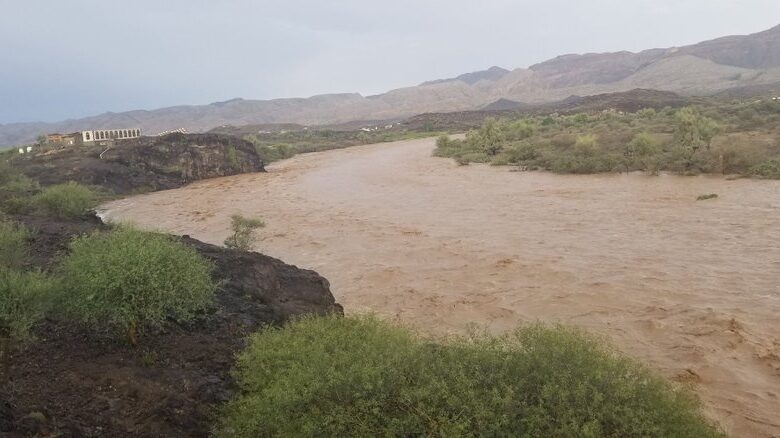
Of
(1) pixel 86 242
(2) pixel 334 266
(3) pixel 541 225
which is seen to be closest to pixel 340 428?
(1) pixel 86 242

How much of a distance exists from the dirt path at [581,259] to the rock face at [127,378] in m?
3.92

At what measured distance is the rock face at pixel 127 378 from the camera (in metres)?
5.66

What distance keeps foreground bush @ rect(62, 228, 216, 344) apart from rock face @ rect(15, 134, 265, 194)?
1225 inches

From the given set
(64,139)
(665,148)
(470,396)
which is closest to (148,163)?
(64,139)

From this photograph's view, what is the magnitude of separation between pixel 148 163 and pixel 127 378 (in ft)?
122

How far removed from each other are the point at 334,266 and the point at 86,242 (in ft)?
23.2

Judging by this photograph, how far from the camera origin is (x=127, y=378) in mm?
6594

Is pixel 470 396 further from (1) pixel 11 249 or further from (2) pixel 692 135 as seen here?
(2) pixel 692 135

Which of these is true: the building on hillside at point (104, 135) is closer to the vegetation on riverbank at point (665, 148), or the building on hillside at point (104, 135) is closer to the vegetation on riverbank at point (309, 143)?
the vegetation on riverbank at point (309, 143)

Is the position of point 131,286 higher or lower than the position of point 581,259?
Answer: higher

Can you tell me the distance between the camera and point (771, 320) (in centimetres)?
937

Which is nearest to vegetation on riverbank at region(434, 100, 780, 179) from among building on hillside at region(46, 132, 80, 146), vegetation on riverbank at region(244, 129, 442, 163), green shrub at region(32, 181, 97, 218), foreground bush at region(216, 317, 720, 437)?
foreground bush at region(216, 317, 720, 437)

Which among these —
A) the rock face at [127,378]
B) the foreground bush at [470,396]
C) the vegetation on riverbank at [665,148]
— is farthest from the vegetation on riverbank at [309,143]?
the foreground bush at [470,396]

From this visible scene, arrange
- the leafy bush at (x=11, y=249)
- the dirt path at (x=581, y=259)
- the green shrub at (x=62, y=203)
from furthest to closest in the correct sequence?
the green shrub at (x=62, y=203), the leafy bush at (x=11, y=249), the dirt path at (x=581, y=259)
